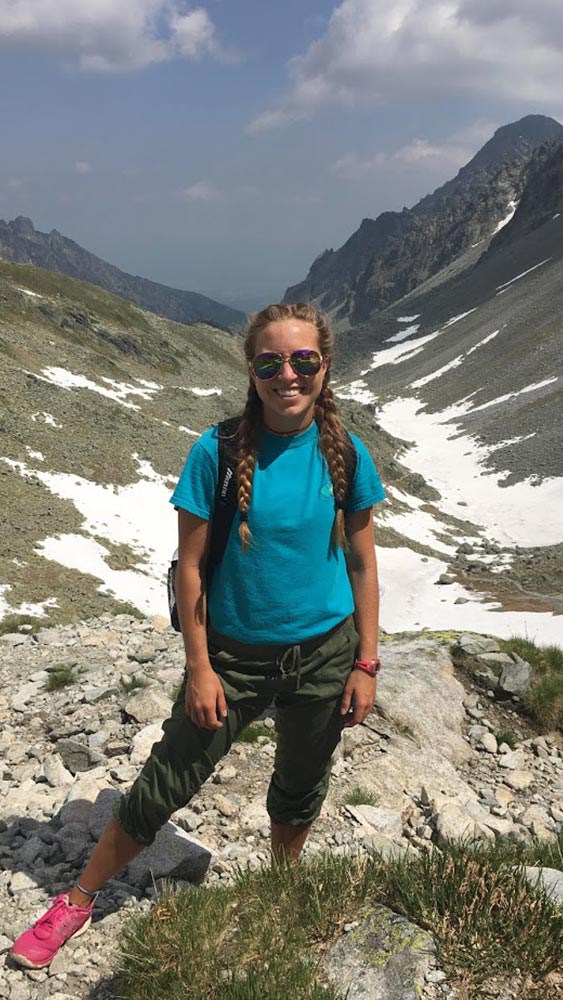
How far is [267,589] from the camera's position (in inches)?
148

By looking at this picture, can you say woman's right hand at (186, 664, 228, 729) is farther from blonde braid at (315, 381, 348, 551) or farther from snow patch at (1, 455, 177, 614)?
snow patch at (1, 455, 177, 614)

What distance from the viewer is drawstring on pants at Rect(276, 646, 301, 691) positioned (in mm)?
3834

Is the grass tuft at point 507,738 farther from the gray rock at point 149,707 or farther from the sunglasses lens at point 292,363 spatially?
the sunglasses lens at point 292,363

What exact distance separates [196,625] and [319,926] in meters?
1.79

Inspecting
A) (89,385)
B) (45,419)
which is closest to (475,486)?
(89,385)

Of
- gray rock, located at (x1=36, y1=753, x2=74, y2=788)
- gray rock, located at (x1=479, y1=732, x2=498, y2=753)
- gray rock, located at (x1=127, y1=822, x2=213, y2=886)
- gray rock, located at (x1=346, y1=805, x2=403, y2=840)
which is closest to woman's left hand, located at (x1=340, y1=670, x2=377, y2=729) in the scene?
gray rock, located at (x1=127, y1=822, x2=213, y2=886)

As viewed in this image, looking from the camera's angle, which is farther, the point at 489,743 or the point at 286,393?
the point at 489,743

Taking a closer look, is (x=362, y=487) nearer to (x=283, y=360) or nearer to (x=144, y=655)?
(x=283, y=360)

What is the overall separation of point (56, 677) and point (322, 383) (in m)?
6.95

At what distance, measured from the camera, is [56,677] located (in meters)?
8.93

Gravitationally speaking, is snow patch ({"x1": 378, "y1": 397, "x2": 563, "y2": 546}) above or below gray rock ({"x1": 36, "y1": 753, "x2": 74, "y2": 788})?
below

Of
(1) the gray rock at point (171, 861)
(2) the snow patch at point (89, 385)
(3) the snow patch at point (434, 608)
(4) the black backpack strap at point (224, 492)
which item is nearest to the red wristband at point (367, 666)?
(4) the black backpack strap at point (224, 492)

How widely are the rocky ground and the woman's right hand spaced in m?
1.47

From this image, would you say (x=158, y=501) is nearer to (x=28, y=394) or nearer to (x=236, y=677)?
(x=28, y=394)
